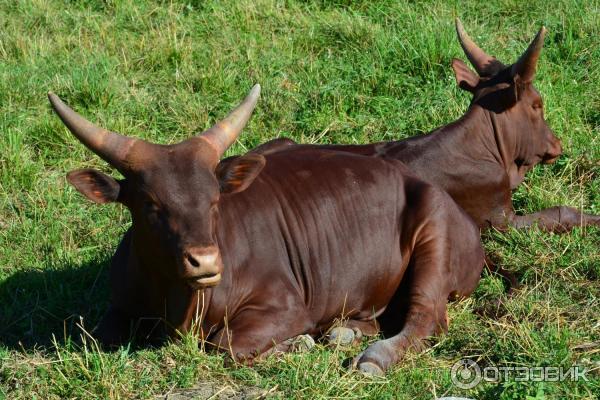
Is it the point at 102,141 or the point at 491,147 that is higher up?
the point at 102,141

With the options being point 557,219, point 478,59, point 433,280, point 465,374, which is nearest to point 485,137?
point 478,59

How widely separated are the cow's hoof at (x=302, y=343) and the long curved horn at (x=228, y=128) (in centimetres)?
116

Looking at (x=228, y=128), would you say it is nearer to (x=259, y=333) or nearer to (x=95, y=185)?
(x=95, y=185)

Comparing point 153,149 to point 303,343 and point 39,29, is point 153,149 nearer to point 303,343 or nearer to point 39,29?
point 303,343

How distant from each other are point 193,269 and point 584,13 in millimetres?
6528

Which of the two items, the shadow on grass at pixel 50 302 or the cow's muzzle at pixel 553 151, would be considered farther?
the cow's muzzle at pixel 553 151

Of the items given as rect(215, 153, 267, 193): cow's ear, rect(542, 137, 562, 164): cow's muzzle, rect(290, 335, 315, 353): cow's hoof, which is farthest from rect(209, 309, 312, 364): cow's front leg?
rect(542, 137, 562, 164): cow's muzzle

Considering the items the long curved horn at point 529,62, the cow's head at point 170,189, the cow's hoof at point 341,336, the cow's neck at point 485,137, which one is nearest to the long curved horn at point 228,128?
the cow's head at point 170,189

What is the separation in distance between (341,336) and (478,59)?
141 inches

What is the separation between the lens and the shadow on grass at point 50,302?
770cm

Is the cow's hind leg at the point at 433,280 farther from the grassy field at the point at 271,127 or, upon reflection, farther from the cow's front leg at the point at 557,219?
the cow's front leg at the point at 557,219

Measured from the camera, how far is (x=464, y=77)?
9.97 m

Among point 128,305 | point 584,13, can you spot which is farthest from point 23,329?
point 584,13

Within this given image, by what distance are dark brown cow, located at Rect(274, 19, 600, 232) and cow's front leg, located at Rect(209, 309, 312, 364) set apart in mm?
2001
